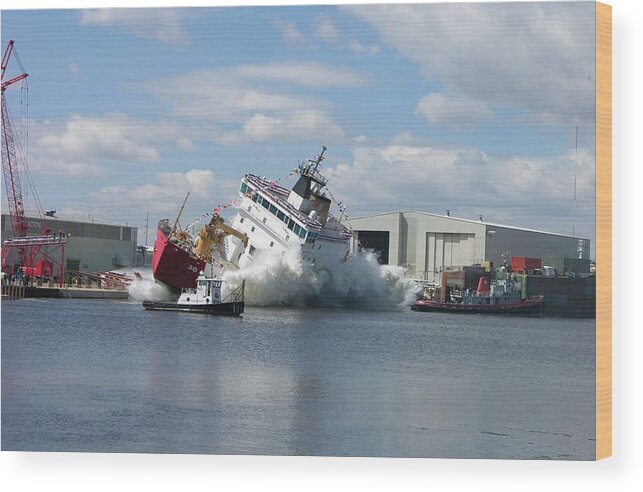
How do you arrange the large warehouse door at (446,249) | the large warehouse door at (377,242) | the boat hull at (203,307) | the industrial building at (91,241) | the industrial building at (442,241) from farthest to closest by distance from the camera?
the boat hull at (203,307) < the large warehouse door at (377,242) < the large warehouse door at (446,249) < the industrial building at (91,241) < the industrial building at (442,241)

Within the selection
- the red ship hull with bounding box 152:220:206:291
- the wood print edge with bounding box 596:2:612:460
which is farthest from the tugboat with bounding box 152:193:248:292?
the wood print edge with bounding box 596:2:612:460

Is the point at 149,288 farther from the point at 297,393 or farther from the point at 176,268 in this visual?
the point at 297,393

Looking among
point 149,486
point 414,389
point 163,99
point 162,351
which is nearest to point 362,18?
point 163,99

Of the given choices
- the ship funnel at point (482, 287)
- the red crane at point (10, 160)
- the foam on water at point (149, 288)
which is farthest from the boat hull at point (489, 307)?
the red crane at point (10, 160)

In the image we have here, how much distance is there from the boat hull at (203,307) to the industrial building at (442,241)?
3.64 m

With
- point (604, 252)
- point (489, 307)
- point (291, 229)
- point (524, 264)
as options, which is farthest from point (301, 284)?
point (604, 252)

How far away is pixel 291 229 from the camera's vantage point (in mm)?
26922

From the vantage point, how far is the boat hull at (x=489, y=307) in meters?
24.8

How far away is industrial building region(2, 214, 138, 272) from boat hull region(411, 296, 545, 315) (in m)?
7.83

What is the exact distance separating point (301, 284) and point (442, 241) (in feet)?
21.5

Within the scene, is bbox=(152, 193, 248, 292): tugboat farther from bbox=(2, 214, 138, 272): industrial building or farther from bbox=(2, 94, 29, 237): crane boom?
bbox=(2, 94, 29, 237): crane boom

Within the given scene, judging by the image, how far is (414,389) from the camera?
48.1 ft

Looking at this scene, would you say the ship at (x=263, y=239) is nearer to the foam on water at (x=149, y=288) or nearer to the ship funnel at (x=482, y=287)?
the foam on water at (x=149, y=288)

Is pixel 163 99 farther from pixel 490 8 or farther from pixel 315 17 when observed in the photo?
pixel 490 8
